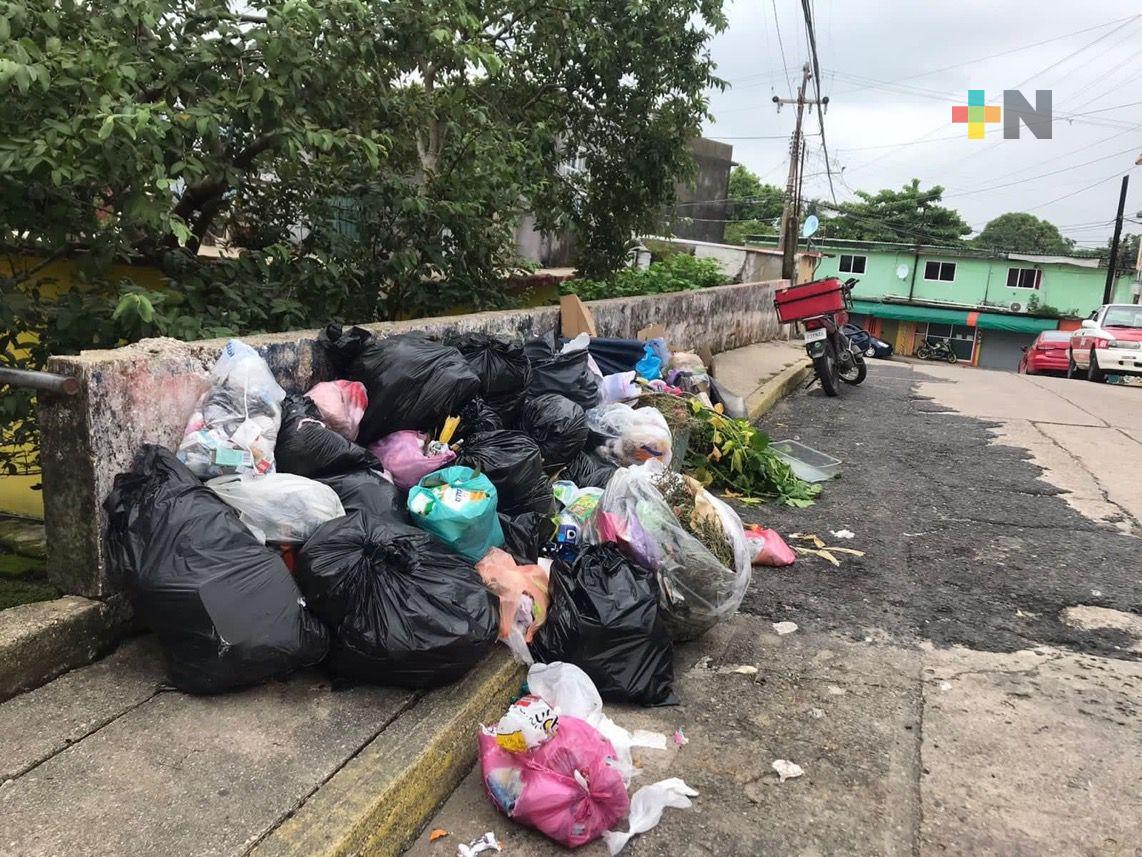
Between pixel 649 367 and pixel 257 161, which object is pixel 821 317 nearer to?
pixel 649 367

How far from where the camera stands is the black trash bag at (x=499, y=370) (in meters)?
3.79

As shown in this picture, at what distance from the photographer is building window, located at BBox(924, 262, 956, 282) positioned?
36469 mm

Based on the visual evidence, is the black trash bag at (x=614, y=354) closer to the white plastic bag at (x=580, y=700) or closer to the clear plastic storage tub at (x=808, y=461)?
the clear plastic storage tub at (x=808, y=461)

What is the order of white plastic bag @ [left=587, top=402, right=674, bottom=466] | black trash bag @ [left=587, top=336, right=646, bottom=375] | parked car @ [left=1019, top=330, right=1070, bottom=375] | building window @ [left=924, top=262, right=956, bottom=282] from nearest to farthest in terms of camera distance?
white plastic bag @ [left=587, top=402, right=674, bottom=466], black trash bag @ [left=587, top=336, right=646, bottom=375], parked car @ [left=1019, top=330, right=1070, bottom=375], building window @ [left=924, top=262, right=956, bottom=282]

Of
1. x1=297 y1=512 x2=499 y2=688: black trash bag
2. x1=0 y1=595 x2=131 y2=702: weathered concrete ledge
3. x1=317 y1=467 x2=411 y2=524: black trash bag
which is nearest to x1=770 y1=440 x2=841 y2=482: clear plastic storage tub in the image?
x1=317 y1=467 x2=411 y2=524: black trash bag

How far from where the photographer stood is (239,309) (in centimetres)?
397

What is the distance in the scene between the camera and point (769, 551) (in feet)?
13.0

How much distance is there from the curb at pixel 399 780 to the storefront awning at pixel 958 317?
35.5m

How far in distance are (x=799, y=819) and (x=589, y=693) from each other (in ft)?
2.26

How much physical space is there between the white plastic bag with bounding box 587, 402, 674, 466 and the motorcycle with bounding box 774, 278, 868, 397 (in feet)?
16.8

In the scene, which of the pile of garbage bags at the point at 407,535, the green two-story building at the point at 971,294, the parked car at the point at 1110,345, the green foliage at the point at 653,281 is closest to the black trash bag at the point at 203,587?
the pile of garbage bags at the point at 407,535

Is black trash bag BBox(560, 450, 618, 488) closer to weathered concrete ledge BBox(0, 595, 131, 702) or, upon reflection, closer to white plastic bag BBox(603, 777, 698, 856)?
white plastic bag BBox(603, 777, 698, 856)

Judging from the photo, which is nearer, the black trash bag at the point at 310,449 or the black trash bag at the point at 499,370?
the black trash bag at the point at 310,449

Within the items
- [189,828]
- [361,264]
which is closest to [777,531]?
[361,264]
